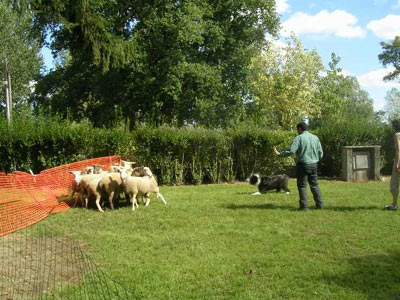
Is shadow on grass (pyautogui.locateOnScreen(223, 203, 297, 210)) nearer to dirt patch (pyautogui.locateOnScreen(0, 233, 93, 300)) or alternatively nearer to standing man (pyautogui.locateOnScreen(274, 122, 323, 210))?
standing man (pyautogui.locateOnScreen(274, 122, 323, 210))

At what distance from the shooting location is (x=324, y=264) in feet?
19.0

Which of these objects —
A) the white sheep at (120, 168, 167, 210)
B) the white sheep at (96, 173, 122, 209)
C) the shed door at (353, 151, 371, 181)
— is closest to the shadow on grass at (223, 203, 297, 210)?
the white sheep at (120, 168, 167, 210)

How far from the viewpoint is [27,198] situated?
9484mm

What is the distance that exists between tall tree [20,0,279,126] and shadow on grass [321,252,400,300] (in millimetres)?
16778

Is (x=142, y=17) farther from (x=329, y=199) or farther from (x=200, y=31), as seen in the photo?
(x=329, y=199)

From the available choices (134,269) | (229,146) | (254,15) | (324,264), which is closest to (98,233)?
(134,269)

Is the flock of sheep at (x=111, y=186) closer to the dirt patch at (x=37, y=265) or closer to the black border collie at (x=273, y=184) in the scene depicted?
the dirt patch at (x=37, y=265)

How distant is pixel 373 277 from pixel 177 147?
36.7ft

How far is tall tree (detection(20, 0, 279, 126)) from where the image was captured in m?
25.2

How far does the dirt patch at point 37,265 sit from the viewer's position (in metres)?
5.12

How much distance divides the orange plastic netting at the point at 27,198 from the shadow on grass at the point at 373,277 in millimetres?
6175

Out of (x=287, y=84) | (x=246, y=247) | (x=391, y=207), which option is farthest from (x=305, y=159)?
(x=287, y=84)

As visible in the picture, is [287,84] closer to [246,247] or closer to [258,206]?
[258,206]

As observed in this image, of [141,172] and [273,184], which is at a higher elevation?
[141,172]
